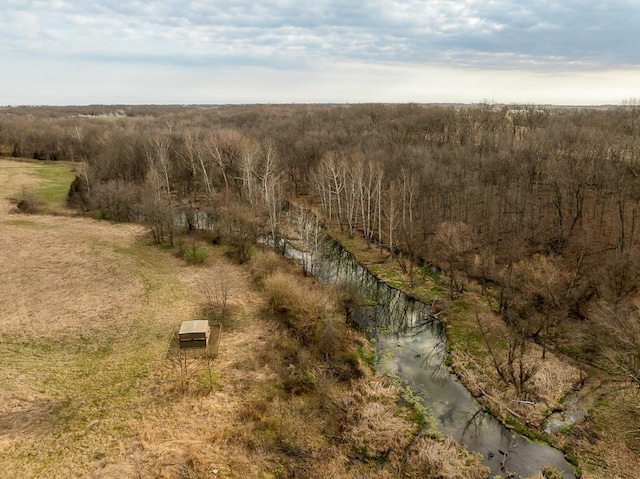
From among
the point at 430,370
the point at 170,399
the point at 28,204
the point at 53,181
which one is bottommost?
the point at 430,370

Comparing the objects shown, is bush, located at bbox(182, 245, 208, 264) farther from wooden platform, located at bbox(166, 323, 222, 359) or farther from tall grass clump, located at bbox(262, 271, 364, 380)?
wooden platform, located at bbox(166, 323, 222, 359)

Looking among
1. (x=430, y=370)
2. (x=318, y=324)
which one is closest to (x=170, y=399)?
(x=318, y=324)

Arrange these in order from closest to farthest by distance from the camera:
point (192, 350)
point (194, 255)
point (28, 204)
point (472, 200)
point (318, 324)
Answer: point (192, 350), point (318, 324), point (194, 255), point (472, 200), point (28, 204)

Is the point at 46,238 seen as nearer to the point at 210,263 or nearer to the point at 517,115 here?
the point at 210,263

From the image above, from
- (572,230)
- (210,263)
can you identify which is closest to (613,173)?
(572,230)

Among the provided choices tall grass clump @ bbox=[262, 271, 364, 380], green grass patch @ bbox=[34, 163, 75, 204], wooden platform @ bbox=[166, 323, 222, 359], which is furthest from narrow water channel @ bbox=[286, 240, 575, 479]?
green grass patch @ bbox=[34, 163, 75, 204]

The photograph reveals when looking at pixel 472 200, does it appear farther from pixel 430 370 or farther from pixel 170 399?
pixel 170 399
